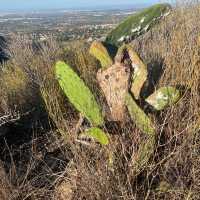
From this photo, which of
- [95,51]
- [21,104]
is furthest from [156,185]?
[21,104]

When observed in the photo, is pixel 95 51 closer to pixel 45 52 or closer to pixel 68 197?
pixel 68 197

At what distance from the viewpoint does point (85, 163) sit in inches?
125

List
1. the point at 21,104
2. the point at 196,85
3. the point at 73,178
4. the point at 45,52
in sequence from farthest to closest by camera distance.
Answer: the point at 45,52 < the point at 21,104 < the point at 196,85 < the point at 73,178

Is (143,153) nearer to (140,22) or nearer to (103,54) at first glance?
(103,54)

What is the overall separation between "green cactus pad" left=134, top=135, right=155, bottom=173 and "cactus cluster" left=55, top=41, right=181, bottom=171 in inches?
A: 3.6

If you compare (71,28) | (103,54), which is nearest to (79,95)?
(103,54)

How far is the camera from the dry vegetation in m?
3.15

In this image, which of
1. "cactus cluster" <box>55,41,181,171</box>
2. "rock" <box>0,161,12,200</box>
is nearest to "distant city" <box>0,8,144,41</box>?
"cactus cluster" <box>55,41,181,171</box>

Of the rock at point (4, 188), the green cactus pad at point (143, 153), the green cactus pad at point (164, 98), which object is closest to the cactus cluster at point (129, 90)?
the green cactus pad at point (164, 98)

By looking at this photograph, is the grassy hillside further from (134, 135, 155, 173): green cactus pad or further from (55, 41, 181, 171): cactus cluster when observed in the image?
(134, 135, 155, 173): green cactus pad

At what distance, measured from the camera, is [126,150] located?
329 cm

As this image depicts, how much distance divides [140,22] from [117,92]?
1.92 m

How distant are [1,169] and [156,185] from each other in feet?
3.52

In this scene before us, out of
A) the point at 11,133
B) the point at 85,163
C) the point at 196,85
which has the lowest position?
the point at 11,133
